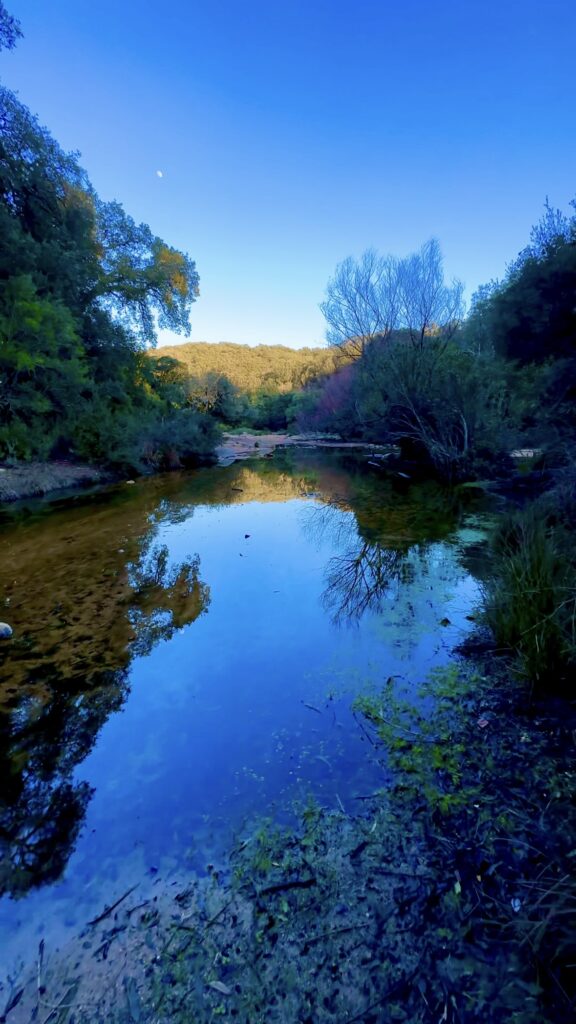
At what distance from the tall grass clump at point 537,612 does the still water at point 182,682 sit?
559 millimetres

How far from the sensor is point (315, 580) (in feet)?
19.2

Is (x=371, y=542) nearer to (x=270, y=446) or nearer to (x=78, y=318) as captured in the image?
(x=78, y=318)

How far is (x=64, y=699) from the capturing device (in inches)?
134

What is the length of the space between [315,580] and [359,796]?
3.62 metres

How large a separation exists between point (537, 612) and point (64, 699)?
12.0 feet

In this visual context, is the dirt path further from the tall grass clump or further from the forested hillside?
the tall grass clump

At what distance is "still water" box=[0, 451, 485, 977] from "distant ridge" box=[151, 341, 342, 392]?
43.4 meters

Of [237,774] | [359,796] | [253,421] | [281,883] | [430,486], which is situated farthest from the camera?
[253,421]

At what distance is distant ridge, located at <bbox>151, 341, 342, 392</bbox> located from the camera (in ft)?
187

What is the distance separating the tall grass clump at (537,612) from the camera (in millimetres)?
2943

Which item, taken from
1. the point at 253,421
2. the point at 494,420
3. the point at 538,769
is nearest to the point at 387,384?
the point at 494,420

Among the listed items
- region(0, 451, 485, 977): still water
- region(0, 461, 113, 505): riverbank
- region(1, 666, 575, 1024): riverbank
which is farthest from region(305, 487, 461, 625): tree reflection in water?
region(0, 461, 113, 505): riverbank

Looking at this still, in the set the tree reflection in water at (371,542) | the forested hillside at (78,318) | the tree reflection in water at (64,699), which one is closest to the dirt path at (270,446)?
the forested hillside at (78,318)

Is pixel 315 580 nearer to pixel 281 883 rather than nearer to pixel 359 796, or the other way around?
pixel 359 796
